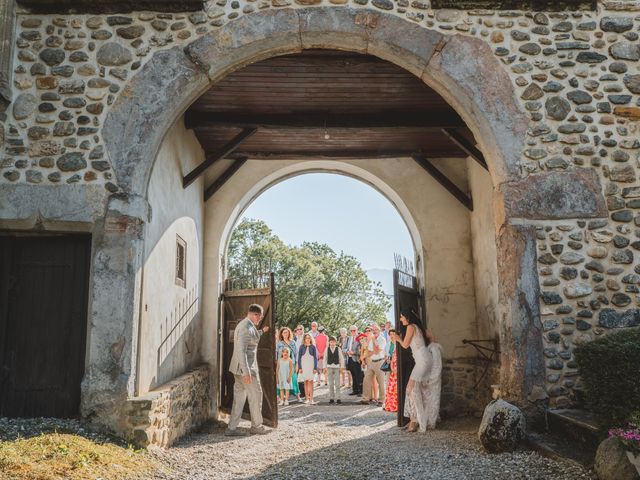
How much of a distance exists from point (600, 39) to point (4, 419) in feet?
19.7

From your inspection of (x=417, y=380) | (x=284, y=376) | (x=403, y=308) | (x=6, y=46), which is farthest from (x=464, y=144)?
A: (x=284, y=376)

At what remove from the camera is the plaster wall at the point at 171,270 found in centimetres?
516

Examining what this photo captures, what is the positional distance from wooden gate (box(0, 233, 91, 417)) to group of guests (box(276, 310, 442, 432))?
372 cm

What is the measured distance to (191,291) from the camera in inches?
289

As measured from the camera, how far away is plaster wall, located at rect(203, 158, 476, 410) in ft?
26.0

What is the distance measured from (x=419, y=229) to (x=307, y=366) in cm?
338

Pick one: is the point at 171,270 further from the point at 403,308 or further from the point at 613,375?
the point at 613,375

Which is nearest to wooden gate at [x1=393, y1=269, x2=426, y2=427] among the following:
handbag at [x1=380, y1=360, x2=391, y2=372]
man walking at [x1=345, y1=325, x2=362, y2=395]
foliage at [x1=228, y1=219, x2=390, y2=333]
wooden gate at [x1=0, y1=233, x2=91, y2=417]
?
handbag at [x1=380, y1=360, x2=391, y2=372]

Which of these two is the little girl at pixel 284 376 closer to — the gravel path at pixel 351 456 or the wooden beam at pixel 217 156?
the gravel path at pixel 351 456

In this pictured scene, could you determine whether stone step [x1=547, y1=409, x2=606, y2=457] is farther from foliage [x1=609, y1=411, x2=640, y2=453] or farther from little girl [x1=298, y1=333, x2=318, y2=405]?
little girl [x1=298, y1=333, x2=318, y2=405]

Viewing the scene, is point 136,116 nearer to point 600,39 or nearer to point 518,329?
point 518,329

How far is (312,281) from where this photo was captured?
79.4 feet

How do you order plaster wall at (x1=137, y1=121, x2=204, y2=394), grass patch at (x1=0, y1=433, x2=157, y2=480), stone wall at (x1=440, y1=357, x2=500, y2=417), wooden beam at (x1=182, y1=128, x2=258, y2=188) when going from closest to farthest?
grass patch at (x1=0, y1=433, x2=157, y2=480) → plaster wall at (x1=137, y1=121, x2=204, y2=394) → wooden beam at (x1=182, y1=128, x2=258, y2=188) → stone wall at (x1=440, y1=357, x2=500, y2=417)

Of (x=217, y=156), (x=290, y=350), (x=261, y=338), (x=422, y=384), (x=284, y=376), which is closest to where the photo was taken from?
(x=422, y=384)
